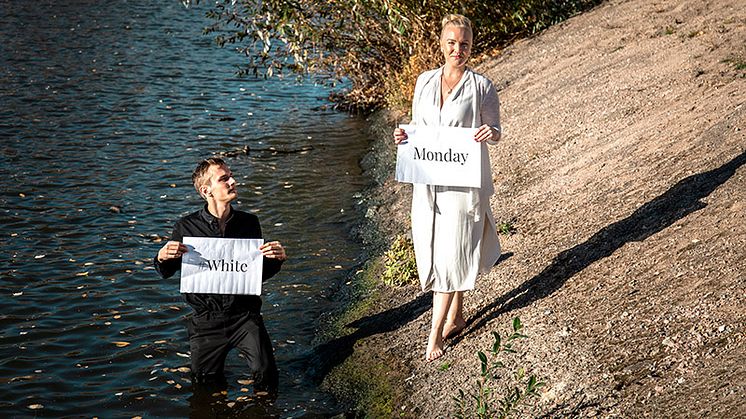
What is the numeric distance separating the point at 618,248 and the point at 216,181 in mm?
3231

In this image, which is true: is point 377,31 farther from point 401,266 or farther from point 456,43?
point 456,43

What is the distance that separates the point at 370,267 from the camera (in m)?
10.5

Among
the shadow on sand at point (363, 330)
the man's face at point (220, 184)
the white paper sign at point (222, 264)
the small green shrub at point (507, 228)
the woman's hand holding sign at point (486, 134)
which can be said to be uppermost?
the woman's hand holding sign at point (486, 134)

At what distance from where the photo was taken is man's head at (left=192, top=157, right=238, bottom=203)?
7.19 m

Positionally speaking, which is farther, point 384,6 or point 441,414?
point 384,6

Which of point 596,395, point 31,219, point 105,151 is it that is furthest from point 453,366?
point 105,151

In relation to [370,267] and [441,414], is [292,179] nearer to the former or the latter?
[370,267]

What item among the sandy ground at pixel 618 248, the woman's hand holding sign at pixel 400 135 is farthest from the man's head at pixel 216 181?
the sandy ground at pixel 618 248

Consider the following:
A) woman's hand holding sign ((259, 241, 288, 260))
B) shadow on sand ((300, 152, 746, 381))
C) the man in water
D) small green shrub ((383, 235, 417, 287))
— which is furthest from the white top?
small green shrub ((383, 235, 417, 287))

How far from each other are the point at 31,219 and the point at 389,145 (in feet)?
18.4

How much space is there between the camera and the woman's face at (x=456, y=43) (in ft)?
22.3

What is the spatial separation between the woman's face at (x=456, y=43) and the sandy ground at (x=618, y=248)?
2.04 metres

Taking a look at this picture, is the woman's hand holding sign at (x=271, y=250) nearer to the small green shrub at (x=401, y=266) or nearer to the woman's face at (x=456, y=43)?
the woman's face at (x=456, y=43)

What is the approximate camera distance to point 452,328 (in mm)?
7770
